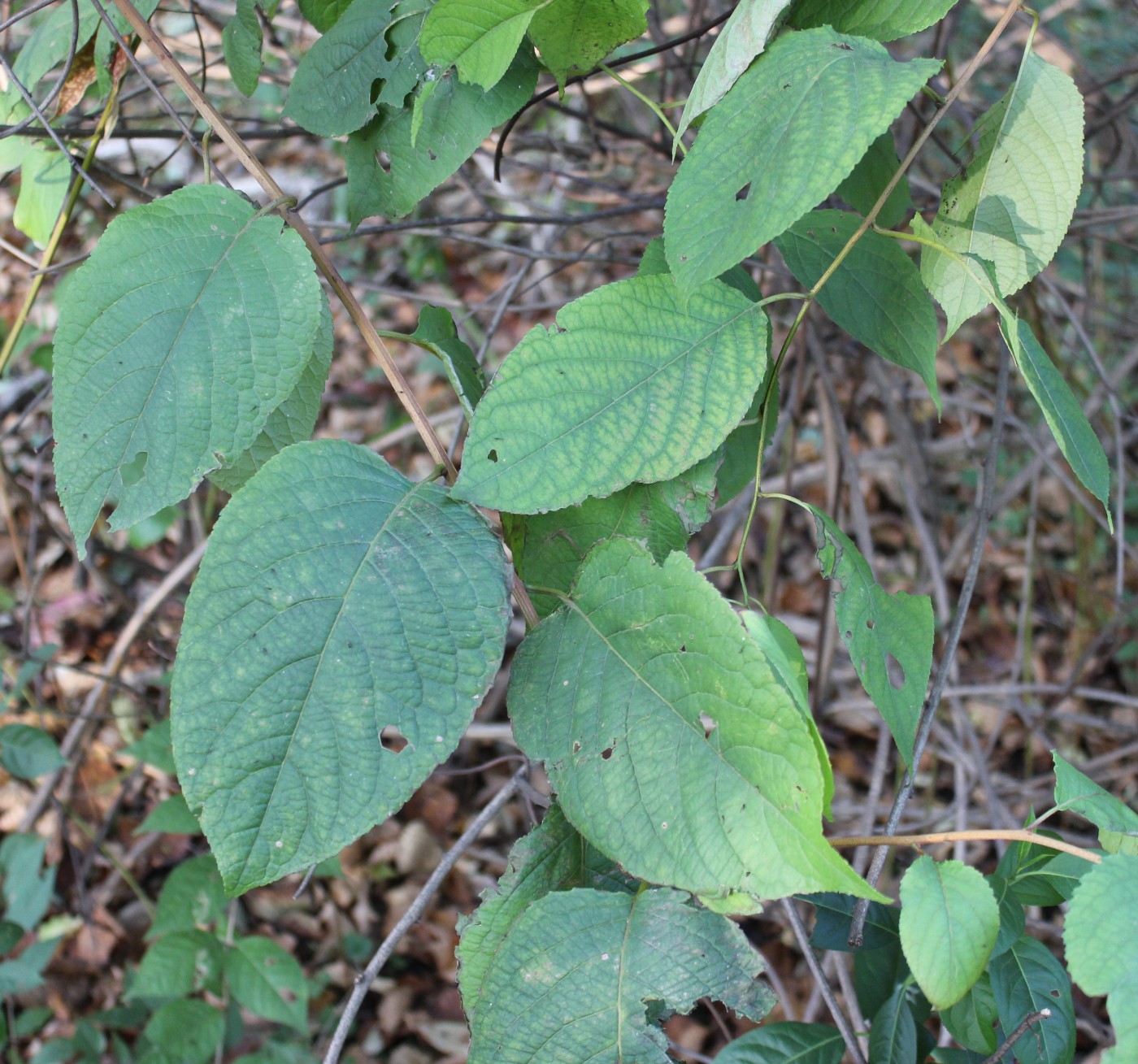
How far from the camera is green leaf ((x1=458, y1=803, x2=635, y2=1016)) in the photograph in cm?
75

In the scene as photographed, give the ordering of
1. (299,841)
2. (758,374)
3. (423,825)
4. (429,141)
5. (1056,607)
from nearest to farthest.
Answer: (299,841)
(758,374)
(429,141)
(423,825)
(1056,607)

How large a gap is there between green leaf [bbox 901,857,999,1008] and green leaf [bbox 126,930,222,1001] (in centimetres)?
141

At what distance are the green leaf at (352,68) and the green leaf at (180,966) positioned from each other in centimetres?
141

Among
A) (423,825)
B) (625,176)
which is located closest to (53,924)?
(423,825)

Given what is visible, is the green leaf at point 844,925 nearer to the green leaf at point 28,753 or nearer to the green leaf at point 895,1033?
the green leaf at point 895,1033

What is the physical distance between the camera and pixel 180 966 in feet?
5.34

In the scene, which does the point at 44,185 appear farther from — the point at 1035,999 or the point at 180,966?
the point at 1035,999

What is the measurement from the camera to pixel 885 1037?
35.4 inches

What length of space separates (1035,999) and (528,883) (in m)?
0.48

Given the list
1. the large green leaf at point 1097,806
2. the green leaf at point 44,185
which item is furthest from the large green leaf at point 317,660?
the green leaf at point 44,185

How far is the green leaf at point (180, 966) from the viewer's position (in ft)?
5.26

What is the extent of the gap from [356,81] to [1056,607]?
2.74 metres

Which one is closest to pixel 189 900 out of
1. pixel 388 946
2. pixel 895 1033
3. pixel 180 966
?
pixel 180 966

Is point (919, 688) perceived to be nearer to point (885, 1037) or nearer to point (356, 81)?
point (885, 1037)
